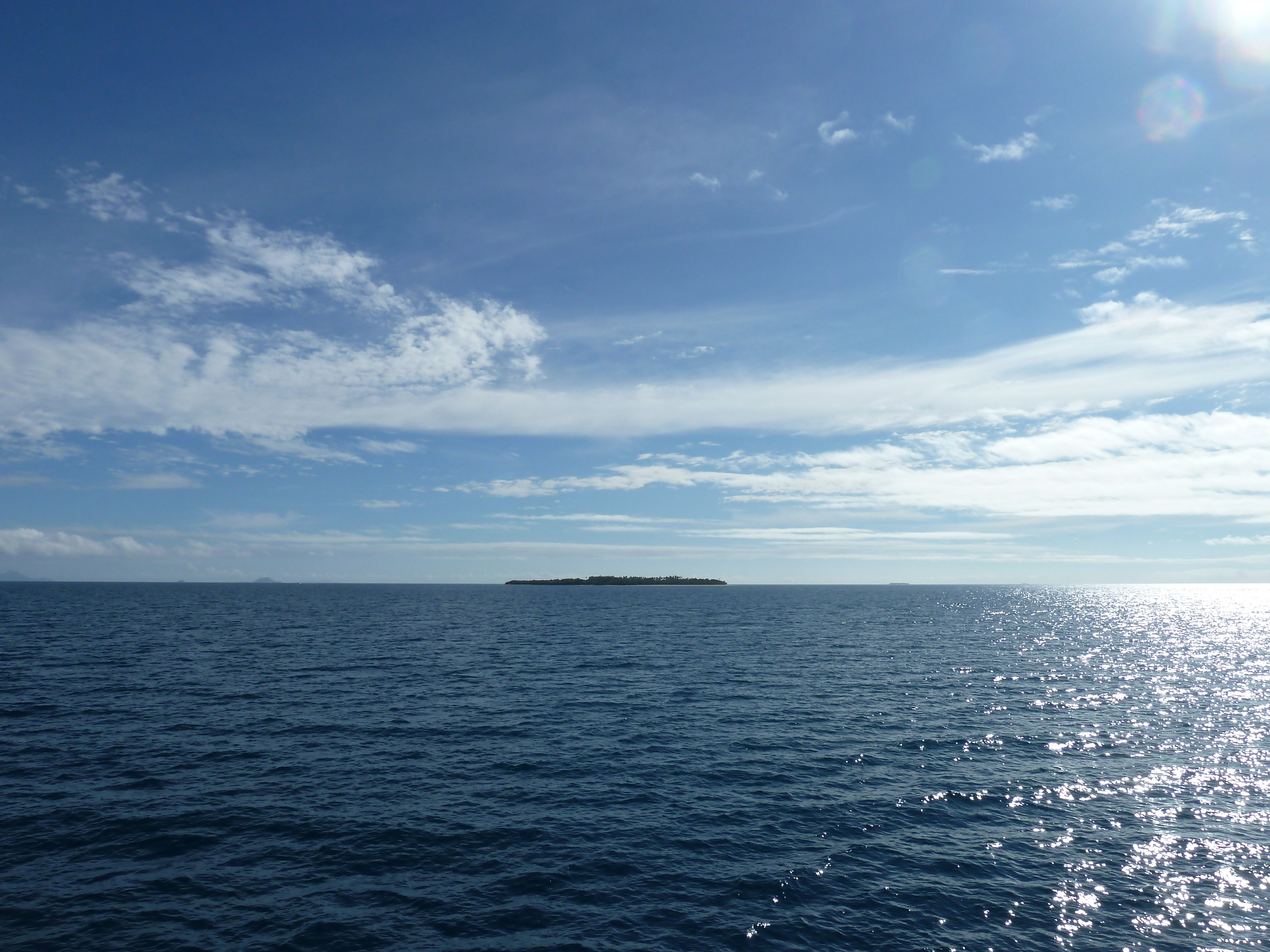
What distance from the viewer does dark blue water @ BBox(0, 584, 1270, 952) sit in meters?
24.2

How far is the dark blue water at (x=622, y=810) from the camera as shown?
79.5 feet

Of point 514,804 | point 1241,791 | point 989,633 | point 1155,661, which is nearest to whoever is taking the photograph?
point 514,804

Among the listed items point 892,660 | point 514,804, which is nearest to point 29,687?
point 514,804

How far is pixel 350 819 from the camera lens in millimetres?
32156

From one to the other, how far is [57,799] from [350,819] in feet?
52.0

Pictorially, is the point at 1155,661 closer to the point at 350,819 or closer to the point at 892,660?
the point at 892,660

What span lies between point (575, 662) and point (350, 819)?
49661mm

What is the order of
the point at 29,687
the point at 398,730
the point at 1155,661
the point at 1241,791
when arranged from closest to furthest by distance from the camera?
1. the point at 1241,791
2. the point at 398,730
3. the point at 29,687
4. the point at 1155,661

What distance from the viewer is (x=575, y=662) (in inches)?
3187

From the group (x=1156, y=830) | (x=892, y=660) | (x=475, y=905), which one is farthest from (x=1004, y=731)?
(x=475, y=905)

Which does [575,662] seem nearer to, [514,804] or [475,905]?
[514,804]

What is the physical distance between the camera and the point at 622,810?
34125 millimetres

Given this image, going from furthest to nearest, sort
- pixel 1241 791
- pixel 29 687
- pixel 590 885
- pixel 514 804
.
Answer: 1. pixel 29 687
2. pixel 1241 791
3. pixel 514 804
4. pixel 590 885

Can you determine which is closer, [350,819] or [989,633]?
[350,819]
